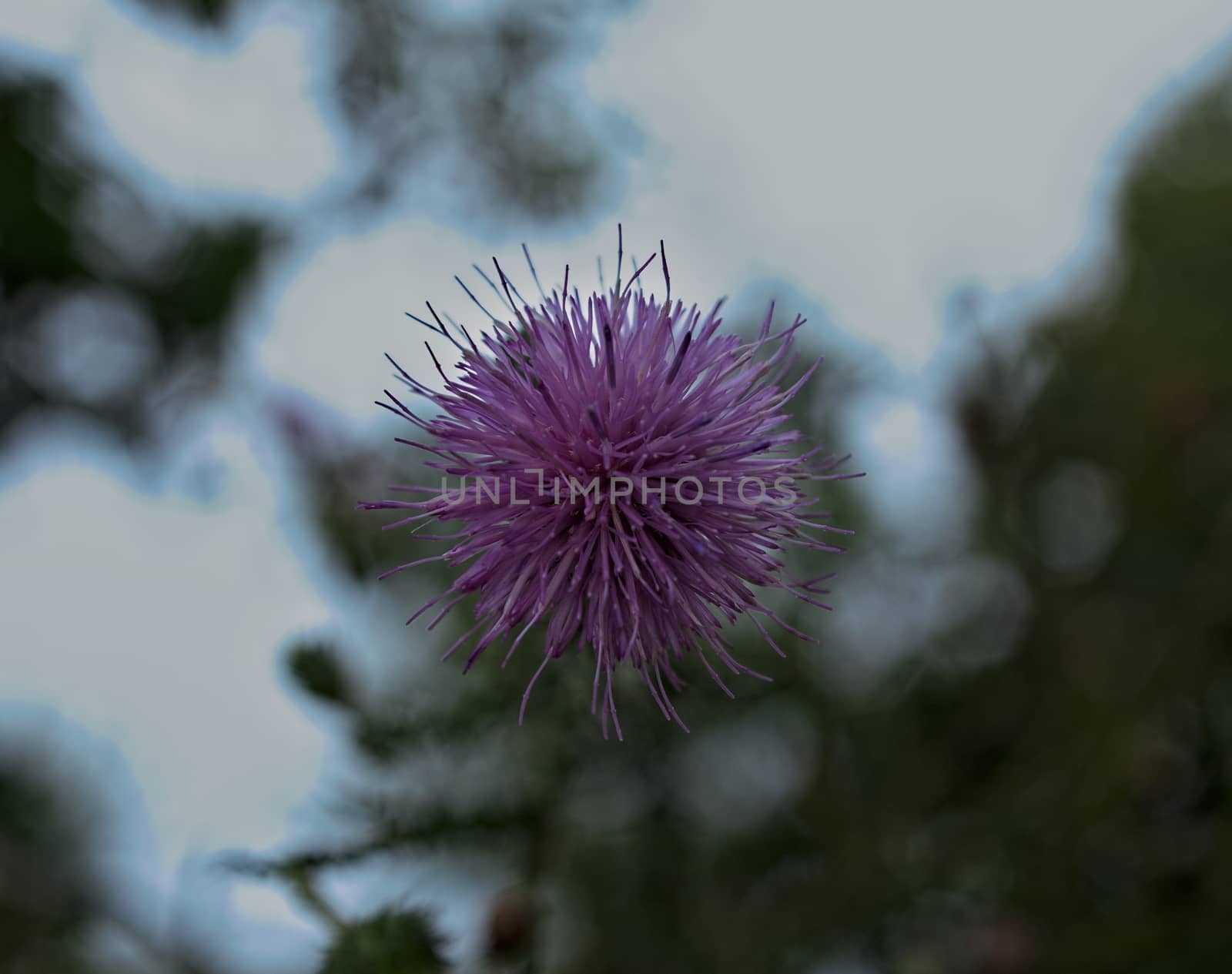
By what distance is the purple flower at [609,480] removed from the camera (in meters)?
1.70

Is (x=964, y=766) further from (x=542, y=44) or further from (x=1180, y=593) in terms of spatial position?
(x=542, y=44)

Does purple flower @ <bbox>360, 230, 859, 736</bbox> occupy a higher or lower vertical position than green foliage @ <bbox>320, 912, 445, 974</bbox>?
higher

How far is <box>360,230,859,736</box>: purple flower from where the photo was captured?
1.70 metres

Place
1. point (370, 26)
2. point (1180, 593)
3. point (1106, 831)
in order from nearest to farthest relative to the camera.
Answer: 1. point (1106, 831)
2. point (370, 26)
3. point (1180, 593)

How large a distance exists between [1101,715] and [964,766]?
720mm

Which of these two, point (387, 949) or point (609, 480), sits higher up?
point (609, 480)

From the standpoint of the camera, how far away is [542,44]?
4.66m

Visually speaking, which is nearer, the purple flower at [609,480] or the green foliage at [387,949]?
the purple flower at [609,480]

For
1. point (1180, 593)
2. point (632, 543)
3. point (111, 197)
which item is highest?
point (111, 197)

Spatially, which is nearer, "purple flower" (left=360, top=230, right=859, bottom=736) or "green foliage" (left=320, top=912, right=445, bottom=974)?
"purple flower" (left=360, top=230, right=859, bottom=736)

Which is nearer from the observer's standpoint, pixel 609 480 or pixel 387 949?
pixel 609 480

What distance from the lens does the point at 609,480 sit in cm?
173

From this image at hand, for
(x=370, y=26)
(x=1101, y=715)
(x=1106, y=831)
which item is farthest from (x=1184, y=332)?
(x=370, y=26)

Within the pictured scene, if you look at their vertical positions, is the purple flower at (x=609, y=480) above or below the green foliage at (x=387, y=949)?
above
